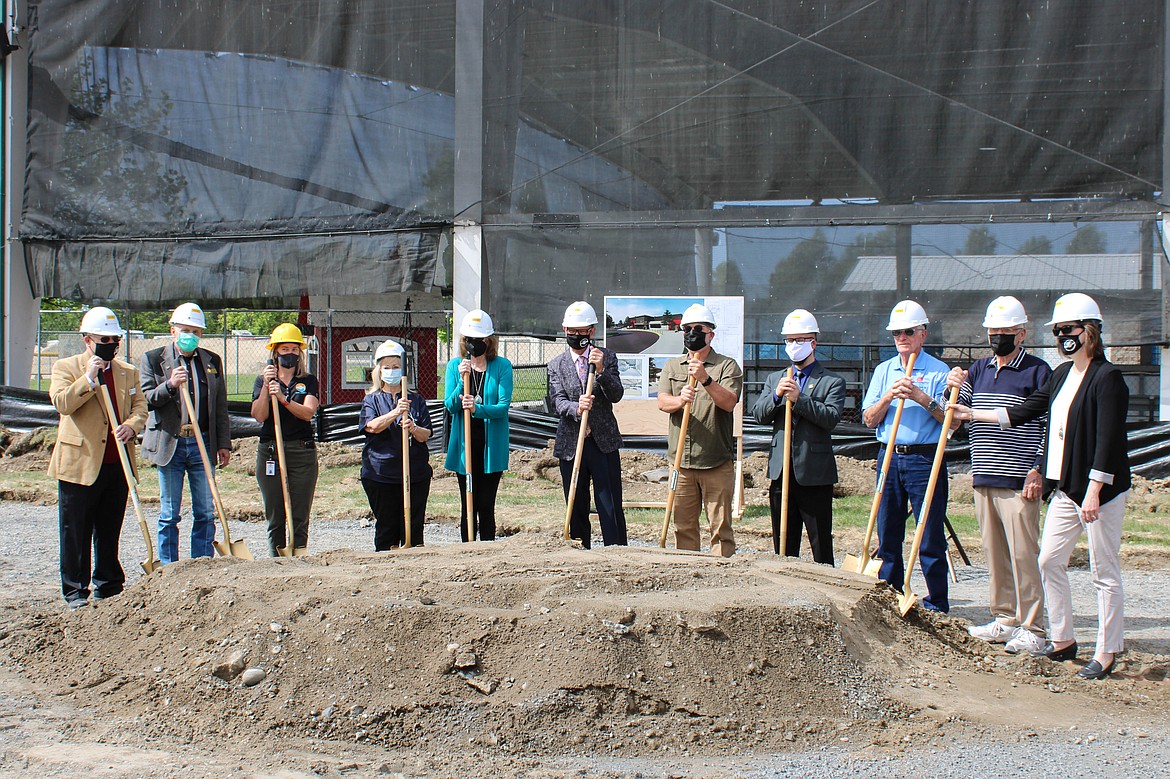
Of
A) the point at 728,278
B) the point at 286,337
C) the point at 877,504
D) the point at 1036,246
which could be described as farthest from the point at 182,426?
the point at 1036,246

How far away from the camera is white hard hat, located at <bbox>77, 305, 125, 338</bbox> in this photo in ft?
21.2

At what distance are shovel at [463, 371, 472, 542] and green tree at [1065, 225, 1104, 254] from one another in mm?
7646

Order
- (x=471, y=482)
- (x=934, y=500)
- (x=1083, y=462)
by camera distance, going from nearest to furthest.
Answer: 1. (x=1083, y=462)
2. (x=934, y=500)
3. (x=471, y=482)

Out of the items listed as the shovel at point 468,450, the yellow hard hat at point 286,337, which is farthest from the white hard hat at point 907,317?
the yellow hard hat at point 286,337

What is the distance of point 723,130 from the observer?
40.6 feet

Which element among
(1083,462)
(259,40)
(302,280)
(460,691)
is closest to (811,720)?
(460,691)

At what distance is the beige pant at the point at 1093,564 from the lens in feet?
17.4

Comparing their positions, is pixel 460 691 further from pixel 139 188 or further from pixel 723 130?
pixel 139 188

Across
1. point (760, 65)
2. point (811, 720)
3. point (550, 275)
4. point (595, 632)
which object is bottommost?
point (811, 720)

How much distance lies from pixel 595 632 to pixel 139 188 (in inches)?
448

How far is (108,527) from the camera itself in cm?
661

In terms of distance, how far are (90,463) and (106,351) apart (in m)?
0.70

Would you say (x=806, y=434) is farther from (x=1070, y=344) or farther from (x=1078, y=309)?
(x=1078, y=309)

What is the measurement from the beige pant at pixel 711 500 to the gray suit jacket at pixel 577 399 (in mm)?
587
